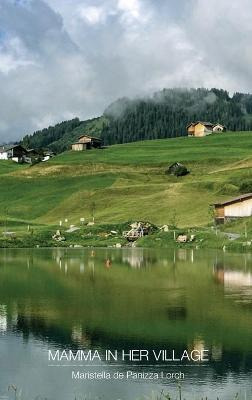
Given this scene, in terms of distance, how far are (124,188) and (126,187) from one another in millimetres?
992

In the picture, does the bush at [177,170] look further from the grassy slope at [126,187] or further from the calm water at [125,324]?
the calm water at [125,324]

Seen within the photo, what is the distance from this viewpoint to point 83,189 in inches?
5955

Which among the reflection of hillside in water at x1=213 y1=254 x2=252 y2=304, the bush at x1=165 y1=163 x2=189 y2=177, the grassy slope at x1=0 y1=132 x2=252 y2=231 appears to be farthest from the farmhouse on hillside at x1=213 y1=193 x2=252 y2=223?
the bush at x1=165 y1=163 x2=189 y2=177

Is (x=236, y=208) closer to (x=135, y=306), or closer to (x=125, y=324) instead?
(x=135, y=306)

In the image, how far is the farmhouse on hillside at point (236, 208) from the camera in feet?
341

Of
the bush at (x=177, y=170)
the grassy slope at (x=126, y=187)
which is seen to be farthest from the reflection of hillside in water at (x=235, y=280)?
the bush at (x=177, y=170)

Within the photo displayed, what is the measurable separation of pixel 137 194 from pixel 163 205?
51.3ft

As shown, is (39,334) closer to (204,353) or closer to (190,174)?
(204,353)

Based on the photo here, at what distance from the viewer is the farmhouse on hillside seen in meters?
104

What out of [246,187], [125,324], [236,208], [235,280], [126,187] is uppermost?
[126,187]

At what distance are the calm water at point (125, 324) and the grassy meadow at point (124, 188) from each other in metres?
44.8

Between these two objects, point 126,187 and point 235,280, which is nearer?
point 235,280

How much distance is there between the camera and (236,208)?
104m

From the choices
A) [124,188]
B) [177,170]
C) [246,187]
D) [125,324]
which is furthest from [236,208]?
[125,324]
